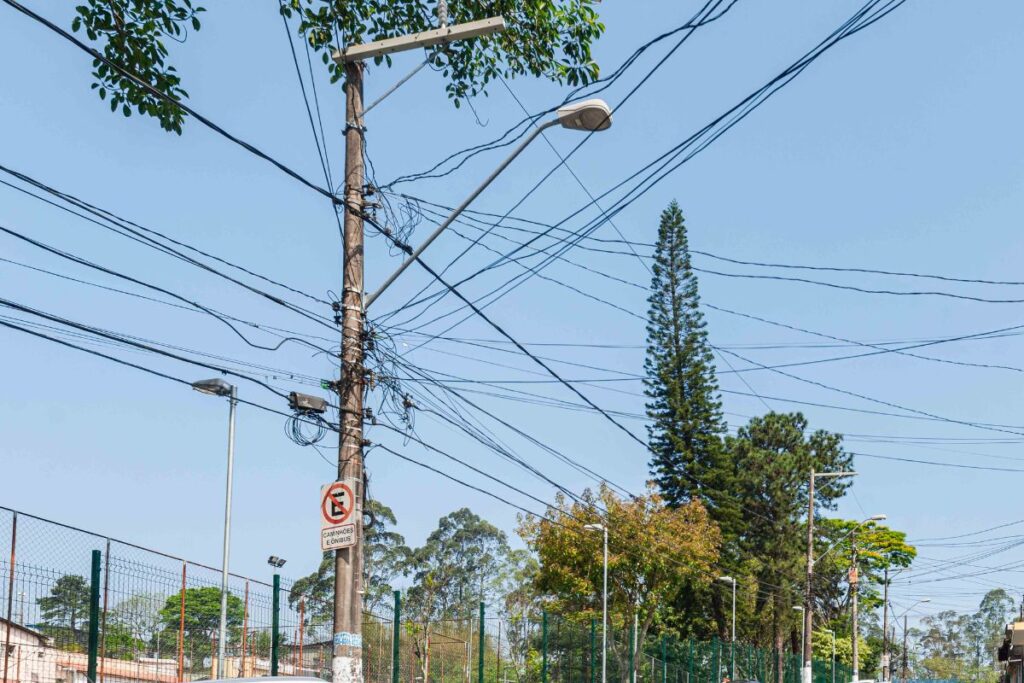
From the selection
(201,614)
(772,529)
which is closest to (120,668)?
(201,614)

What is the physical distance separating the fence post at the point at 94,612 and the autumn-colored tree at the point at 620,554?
110 feet

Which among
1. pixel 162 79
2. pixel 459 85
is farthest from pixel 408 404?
pixel 162 79

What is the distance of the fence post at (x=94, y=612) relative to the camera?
14679mm

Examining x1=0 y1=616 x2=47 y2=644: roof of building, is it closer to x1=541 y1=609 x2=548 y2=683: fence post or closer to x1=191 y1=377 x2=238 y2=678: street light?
x1=191 y1=377 x2=238 y2=678: street light

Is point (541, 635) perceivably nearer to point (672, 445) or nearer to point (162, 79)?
point (162, 79)

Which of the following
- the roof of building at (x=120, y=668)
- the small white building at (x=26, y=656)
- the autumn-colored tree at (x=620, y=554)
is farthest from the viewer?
the autumn-colored tree at (x=620, y=554)

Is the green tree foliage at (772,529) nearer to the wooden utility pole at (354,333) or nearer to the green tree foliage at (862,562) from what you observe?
the green tree foliage at (862,562)

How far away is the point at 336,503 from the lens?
1326 cm

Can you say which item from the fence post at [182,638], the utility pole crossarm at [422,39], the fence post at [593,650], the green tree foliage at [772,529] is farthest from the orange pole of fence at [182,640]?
the green tree foliage at [772,529]

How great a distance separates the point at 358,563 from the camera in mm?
13414

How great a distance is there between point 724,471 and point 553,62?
52.0 m

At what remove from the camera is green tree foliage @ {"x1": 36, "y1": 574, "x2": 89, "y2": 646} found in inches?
572

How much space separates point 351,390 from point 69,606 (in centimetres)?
425

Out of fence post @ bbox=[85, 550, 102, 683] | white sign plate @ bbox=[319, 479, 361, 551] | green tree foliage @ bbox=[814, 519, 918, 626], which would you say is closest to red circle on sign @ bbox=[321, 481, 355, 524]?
white sign plate @ bbox=[319, 479, 361, 551]
